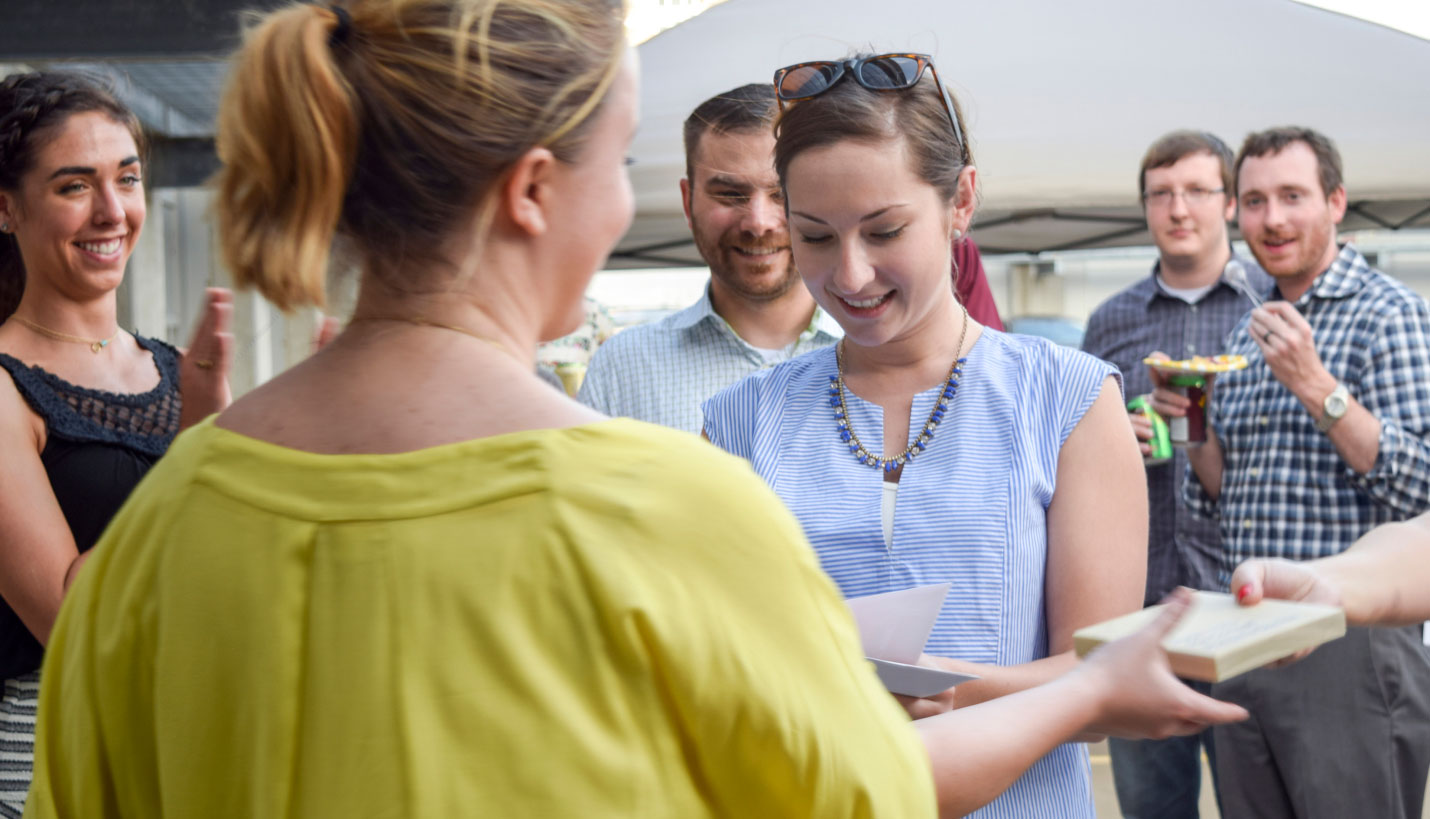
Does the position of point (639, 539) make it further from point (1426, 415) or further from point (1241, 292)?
point (1241, 292)

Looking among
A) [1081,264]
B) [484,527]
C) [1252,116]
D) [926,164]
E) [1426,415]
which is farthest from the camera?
[1081,264]

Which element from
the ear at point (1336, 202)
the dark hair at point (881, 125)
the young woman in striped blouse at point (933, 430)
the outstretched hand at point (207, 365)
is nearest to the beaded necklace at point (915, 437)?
the young woman in striped blouse at point (933, 430)

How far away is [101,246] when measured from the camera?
232cm

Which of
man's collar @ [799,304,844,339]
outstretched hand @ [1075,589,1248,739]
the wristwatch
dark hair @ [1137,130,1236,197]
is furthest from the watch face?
outstretched hand @ [1075,589,1248,739]

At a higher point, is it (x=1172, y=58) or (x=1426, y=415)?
(x=1172, y=58)

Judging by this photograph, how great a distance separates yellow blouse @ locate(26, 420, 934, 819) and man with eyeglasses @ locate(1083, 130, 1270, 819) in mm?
2808

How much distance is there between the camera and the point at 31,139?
227cm

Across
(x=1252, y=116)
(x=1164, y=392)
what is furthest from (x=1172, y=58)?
(x=1164, y=392)

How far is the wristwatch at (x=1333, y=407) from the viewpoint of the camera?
9.30 ft

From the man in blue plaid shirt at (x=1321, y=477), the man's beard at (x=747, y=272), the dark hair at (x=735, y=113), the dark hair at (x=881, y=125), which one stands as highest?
the dark hair at (x=735, y=113)

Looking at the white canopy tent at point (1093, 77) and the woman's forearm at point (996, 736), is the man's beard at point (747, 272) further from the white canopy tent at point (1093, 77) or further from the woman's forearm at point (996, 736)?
the white canopy tent at point (1093, 77)

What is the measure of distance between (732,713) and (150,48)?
4.52 metres

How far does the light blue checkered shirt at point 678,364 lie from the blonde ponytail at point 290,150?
1.80 meters

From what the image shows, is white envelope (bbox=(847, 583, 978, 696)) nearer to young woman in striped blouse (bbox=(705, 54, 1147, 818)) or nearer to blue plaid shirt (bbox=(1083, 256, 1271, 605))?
young woman in striped blouse (bbox=(705, 54, 1147, 818))
